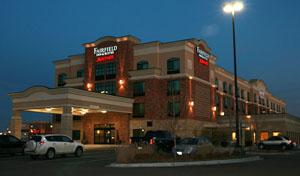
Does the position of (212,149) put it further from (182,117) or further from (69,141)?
(182,117)

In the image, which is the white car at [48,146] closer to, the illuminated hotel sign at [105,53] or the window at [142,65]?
the window at [142,65]

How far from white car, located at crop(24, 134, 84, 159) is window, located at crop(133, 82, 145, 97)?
2882 cm

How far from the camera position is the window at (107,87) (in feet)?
199

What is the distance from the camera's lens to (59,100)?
44.9 meters

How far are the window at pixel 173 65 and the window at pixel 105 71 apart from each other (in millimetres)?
8523

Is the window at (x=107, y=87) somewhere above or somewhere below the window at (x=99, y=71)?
below

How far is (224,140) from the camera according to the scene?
40.8m

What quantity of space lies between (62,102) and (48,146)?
16.9 metres

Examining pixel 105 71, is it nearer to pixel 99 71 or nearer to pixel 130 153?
pixel 99 71

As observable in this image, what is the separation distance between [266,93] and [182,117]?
56244mm

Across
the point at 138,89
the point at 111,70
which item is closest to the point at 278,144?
the point at 138,89

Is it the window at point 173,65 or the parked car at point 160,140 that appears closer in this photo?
the parked car at point 160,140

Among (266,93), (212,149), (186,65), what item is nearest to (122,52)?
(186,65)

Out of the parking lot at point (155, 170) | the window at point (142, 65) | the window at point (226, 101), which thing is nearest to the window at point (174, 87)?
the window at point (142, 65)
